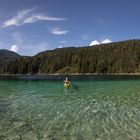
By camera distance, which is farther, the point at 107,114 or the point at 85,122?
the point at 107,114

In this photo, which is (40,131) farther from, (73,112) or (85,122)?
(73,112)

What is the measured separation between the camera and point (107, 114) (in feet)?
74.6

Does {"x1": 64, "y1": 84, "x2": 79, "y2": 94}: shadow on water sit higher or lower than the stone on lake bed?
higher

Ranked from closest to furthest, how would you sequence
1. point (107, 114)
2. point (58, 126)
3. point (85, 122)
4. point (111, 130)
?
point (111, 130), point (58, 126), point (85, 122), point (107, 114)

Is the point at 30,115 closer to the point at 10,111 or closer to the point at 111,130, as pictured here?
the point at 10,111

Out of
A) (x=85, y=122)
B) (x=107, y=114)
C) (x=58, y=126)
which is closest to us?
(x=58, y=126)

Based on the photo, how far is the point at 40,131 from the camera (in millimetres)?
17172

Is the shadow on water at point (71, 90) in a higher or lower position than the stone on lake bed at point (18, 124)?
higher

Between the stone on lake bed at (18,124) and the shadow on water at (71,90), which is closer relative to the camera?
the stone on lake bed at (18,124)

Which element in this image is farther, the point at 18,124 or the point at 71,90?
the point at 71,90

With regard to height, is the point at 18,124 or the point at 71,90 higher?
the point at 71,90

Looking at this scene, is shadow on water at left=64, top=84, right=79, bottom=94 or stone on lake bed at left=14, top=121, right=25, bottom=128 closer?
stone on lake bed at left=14, top=121, right=25, bottom=128

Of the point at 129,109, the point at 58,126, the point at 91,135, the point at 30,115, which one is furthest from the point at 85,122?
the point at 129,109

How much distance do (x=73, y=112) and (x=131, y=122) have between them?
20.0 ft
